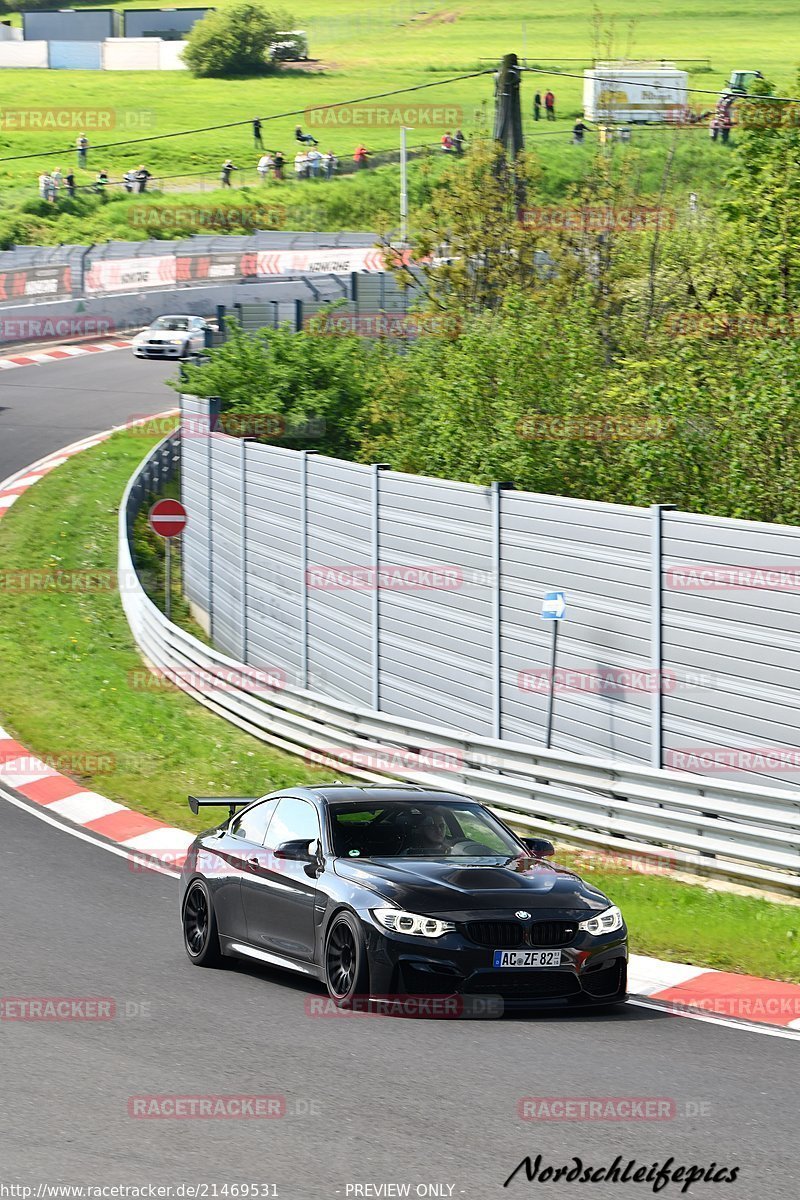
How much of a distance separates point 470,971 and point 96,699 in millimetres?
13797

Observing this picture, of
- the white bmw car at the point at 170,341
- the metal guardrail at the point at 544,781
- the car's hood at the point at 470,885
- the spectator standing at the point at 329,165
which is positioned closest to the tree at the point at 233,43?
the spectator standing at the point at 329,165

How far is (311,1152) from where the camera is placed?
714 cm

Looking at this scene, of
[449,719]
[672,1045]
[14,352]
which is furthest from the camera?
[14,352]

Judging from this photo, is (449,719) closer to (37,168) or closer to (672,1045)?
(672,1045)

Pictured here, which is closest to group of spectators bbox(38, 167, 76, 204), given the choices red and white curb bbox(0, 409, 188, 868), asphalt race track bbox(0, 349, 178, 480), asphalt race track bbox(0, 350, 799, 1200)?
asphalt race track bbox(0, 349, 178, 480)

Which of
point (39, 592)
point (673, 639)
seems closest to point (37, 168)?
point (39, 592)

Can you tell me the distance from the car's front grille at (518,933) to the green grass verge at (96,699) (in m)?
7.83

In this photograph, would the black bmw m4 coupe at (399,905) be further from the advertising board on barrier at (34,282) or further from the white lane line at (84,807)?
the advertising board on barrier at (34,282)

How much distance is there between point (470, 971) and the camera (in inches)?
379

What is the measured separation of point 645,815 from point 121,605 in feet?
50.3

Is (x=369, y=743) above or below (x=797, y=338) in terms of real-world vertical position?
below

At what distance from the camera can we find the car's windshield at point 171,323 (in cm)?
4772

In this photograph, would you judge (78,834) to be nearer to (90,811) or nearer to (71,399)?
(90,811)

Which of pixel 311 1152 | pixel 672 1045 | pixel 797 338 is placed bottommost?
pixel 672 1045
